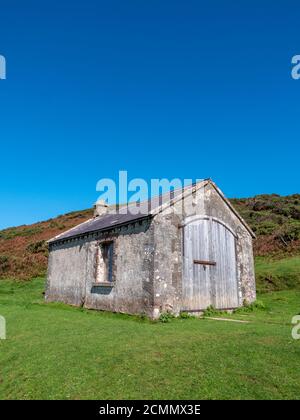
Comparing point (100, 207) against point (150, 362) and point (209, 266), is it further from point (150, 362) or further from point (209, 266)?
point (150, 362)

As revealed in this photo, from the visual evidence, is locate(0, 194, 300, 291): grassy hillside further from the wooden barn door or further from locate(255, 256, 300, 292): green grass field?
the wooden barn door

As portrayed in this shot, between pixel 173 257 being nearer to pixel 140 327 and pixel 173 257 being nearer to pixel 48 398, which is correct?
pixel 140 327

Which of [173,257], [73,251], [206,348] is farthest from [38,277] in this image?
[206,348]

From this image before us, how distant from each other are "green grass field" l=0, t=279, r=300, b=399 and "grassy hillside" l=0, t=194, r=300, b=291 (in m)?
11.2

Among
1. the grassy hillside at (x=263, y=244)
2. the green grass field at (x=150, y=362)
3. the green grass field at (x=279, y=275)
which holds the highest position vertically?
the grassy hillside at (x=263, y=244)

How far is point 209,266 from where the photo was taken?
51.9 ft

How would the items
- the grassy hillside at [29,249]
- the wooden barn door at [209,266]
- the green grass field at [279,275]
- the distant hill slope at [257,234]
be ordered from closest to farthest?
the wooden barn door at [209,266] < the green grass field at [279,275] < the distant hill slope at [257,234] < the grassy hillside at [29,249]

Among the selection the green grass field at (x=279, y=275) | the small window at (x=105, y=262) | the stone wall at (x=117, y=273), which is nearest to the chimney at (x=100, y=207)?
the stone wall at (x=117, y=273)

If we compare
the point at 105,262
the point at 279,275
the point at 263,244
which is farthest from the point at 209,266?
the point at 263,244

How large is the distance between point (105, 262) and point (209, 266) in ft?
17.6

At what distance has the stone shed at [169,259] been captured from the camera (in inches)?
545

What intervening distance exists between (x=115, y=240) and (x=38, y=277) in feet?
60.2

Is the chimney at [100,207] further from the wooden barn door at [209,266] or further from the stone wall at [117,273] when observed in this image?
the wooden barn door at [209,266]

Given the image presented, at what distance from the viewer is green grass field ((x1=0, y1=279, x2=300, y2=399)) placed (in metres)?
5.79
